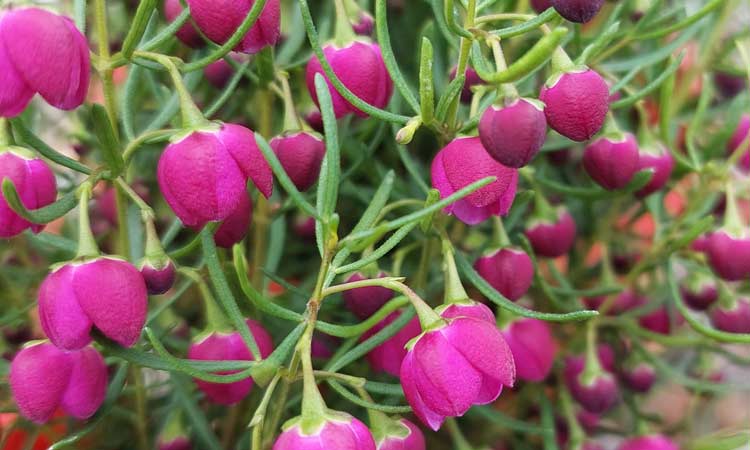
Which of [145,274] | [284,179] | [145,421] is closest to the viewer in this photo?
[284,179]

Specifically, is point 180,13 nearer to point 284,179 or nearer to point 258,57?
point 258,57

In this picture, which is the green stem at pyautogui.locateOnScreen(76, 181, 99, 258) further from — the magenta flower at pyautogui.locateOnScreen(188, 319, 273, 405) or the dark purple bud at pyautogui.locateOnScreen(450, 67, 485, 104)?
the dark purple bud at pyautogui.locateOnScreen(450, 67, 485, 104)

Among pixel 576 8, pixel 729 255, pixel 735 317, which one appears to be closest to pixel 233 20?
pixel 576 8

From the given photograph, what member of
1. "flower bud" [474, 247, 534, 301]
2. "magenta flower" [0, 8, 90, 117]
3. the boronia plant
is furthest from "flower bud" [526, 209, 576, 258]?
"magenta flower" [0, 8, 90, 117]

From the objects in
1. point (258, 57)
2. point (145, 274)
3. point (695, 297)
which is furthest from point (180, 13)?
point (695, 297)

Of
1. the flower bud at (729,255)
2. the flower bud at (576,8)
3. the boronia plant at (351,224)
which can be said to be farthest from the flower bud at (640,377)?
the flower bud at (576,8)

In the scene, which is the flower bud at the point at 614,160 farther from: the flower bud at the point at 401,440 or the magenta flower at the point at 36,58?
the magenta flower at the point at 36,58
